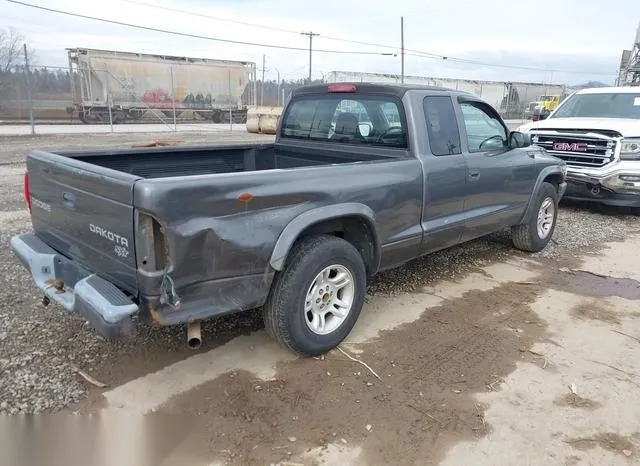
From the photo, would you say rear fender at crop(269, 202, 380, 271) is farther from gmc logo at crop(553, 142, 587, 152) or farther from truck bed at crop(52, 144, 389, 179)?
gmc logo at crop(553, 142, 587, 152)

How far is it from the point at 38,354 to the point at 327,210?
7.09ft

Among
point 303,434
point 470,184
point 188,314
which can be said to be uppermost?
point 470,184

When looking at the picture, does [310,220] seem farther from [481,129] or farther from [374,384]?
[481,129]

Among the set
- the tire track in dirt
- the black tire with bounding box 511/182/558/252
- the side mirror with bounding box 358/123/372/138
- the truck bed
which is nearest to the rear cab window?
the side mirror with bounding box 358/123/372/138

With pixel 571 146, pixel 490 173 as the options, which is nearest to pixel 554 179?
pixel 490 173

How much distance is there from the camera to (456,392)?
3.33 meters

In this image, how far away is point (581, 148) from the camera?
8273 mm

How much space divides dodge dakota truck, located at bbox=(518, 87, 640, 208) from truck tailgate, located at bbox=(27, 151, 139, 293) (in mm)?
7358

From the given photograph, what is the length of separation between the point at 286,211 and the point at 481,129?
2723mm

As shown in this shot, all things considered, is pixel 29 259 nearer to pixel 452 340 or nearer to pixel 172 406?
pixel 172 406

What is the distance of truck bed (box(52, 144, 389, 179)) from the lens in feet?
13.9

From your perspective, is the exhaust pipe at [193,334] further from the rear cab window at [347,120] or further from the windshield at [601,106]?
the windshield at [601,106]

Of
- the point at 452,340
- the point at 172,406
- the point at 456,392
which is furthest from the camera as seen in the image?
the point at 452,340

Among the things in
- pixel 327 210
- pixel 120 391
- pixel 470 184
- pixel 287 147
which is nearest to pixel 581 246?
pixel 470 184
